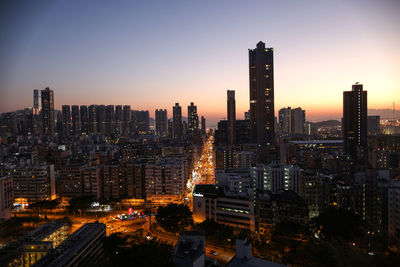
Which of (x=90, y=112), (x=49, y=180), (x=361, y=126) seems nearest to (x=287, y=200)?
(x=49, y=180)

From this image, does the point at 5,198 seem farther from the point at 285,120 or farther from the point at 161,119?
the point at 161,119

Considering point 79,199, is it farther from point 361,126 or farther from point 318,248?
point 361,126

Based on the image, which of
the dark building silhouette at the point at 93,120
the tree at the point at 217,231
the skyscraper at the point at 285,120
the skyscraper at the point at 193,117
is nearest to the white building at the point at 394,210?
the tree at the point at 217,231

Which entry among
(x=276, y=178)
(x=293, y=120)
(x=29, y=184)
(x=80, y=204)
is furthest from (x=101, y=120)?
(x=276, y=178)

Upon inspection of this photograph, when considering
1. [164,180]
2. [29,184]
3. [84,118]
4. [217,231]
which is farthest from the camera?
[84,118]

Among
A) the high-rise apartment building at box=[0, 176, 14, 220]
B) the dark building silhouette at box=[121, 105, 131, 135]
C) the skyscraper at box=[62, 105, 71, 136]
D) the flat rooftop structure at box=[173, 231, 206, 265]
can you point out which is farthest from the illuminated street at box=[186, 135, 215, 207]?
the dark building silhouette at box=[121, 105, 131, 135]

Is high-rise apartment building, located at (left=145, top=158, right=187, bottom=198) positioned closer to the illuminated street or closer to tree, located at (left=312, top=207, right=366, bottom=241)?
the illuminated street

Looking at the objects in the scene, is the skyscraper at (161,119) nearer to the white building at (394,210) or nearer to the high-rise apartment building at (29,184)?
the high-rise apartment building at (29,184)
